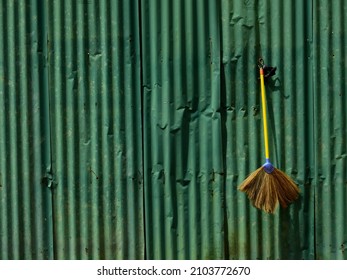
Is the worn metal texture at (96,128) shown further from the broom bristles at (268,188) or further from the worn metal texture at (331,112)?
the worn metal texture at (331,112)

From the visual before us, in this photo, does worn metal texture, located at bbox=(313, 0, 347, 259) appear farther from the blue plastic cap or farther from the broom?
the blue plastic cap

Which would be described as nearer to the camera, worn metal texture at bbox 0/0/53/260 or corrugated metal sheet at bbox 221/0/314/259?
corrugated metal sheet at bbox 221/0/314/259

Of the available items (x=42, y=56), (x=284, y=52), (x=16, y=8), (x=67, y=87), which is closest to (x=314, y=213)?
(x=284, y=52)

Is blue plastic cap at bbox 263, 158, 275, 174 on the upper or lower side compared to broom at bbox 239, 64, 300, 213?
upper

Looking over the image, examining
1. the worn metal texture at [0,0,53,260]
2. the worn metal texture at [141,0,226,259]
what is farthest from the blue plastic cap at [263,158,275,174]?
the worn metal texture at [0,0,53,260]

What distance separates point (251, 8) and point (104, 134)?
1.42 metres

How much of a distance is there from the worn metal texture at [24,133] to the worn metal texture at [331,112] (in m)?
2.01

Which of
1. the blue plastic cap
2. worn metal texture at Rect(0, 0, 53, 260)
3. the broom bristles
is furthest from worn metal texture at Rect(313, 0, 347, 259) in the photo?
worn metal texture at Rect(0, 0, 53, 260)

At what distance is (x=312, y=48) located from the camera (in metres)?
3.81

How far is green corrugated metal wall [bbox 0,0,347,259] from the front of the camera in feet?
12.6

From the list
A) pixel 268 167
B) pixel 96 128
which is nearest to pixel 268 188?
pixel 268 167

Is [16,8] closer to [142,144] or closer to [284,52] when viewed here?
[142,144]

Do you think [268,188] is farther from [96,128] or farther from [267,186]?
[96,128]

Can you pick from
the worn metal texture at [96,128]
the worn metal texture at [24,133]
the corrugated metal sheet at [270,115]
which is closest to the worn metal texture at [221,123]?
the corrugated metal sheet at [270,115]
